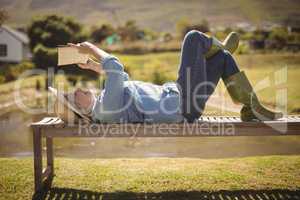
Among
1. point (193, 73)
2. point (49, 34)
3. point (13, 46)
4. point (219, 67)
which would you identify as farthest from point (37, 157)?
point (13, 46)

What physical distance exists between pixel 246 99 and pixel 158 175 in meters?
1.13

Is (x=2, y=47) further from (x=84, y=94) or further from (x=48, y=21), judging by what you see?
(x=84, y=94)

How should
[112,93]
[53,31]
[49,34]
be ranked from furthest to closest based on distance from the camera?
[53,31]
[49,34]
[112,93]

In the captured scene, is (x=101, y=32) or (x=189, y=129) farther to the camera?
(x=101, y=32)

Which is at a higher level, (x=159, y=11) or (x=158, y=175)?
(x=159, y=11)

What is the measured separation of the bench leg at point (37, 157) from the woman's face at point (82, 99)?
378mm

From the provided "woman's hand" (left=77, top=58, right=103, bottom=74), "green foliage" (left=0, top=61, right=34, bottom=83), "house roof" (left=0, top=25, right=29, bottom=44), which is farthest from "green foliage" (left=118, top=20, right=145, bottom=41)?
"woman's hand" (left=77, top=58, right=103, bottom=74)

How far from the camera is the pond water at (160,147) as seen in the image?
5559mm

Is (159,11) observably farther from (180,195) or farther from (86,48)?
(180,195)

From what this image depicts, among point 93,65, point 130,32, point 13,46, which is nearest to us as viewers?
point 93,65

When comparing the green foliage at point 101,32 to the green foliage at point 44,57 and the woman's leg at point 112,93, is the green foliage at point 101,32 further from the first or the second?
the woman's leg at point 112,93

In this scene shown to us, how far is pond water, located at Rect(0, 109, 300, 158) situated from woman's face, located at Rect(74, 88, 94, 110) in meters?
2.33

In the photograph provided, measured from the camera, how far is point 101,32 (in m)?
16.6

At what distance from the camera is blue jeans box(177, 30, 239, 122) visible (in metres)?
3.21
